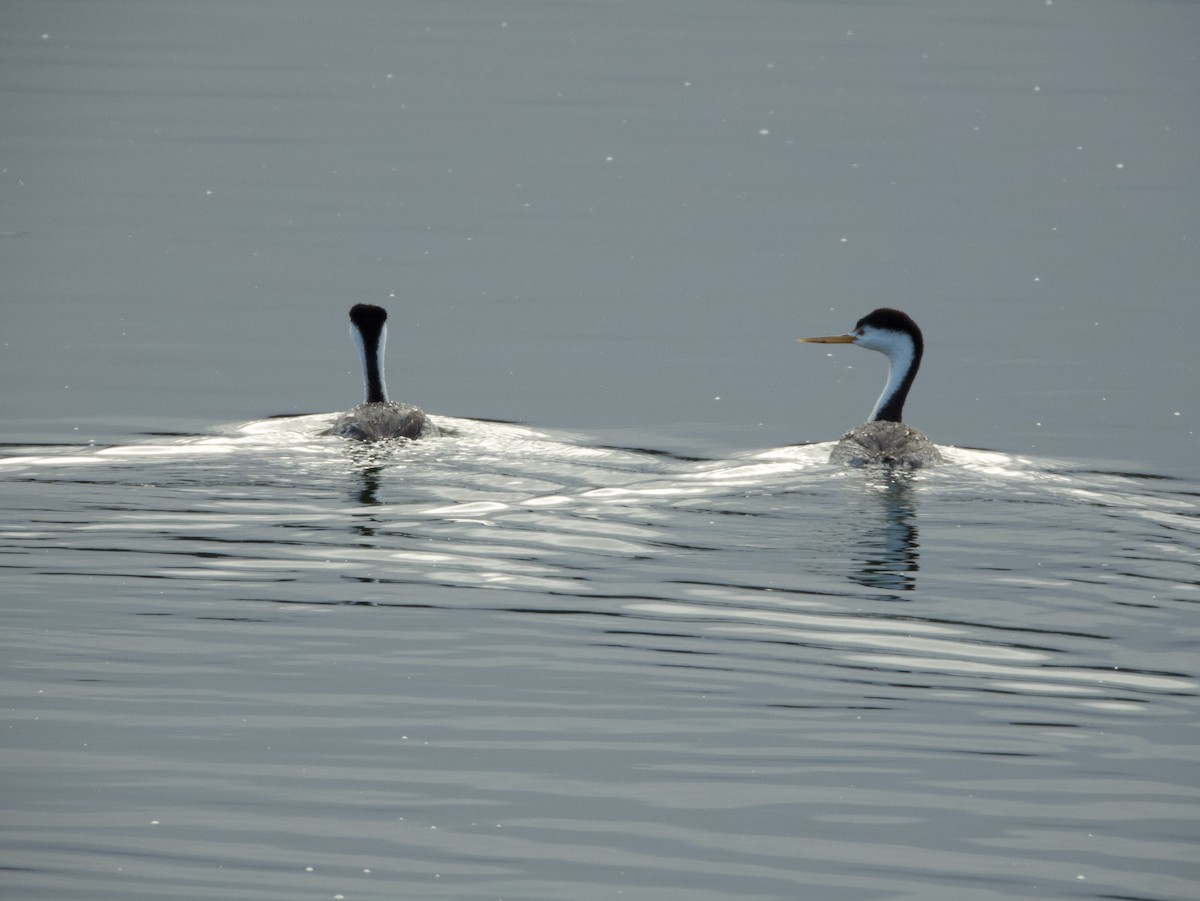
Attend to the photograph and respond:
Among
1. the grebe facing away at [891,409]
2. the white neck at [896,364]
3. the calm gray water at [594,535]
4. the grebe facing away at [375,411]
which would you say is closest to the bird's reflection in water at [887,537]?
the calm gray water at [594,535]

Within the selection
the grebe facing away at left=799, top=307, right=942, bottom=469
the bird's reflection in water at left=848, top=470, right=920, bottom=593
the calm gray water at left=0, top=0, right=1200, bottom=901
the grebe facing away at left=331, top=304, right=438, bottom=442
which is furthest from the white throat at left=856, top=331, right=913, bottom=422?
the grebe facing away at left=331, top=304, right=438, bottom=442

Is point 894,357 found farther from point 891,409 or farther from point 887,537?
point 887,537

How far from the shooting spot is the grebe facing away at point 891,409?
14984 millimetres

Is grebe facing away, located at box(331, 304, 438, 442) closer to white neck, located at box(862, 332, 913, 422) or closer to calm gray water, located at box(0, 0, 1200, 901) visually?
calm gray water, located at box(0, 0, 1200, 901)

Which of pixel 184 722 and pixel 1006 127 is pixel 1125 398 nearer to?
pixel 184 722

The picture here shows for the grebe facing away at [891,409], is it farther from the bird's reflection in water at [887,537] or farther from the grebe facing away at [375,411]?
the grebe facing away at [375,411]

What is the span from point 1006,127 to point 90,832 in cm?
3311

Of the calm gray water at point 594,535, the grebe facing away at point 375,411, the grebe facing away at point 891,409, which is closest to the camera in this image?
the calm gray water at point 594,535

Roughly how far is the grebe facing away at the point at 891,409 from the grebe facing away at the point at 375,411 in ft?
11.9

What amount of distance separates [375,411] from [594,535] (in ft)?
12.7

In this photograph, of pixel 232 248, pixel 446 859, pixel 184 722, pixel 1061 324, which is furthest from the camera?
pixel 232 248

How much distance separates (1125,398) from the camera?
1914 cm

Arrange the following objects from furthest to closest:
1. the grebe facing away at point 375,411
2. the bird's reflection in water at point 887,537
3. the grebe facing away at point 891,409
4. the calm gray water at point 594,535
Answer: the grebe facing away at point 375,411, the grebe facing away at point 891,409, the bird's reflection in water at point 887,537, the calm gray water at point 594,535

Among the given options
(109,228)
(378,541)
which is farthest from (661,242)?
(378,541)
